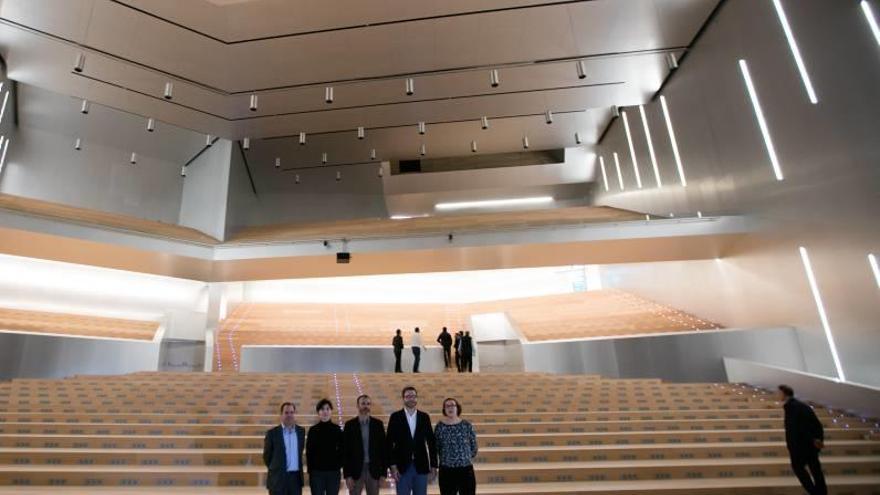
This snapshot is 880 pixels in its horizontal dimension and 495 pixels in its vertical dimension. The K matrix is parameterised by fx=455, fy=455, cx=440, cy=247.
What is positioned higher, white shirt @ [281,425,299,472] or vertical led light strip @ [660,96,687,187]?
vertical led light strip @ [660,96,687,187]

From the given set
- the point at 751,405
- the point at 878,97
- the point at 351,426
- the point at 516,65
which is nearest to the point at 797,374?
the point at 751,405

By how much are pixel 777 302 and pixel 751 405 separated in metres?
2.82

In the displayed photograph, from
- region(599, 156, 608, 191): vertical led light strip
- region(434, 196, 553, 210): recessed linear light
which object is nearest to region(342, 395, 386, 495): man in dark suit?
region(599, 156, 608, 191): vertical led light strip

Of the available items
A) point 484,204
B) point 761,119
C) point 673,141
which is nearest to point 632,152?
point 673,141

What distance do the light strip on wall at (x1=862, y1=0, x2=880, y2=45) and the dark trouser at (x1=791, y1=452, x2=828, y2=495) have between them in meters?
4.63

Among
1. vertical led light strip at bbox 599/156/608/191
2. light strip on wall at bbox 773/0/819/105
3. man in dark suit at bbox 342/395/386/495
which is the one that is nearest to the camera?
man in dark suit at bbox 342/395/386/495

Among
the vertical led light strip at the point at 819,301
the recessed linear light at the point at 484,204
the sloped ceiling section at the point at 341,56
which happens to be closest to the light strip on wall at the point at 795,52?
the sloped ceiling section at the point at 341,56

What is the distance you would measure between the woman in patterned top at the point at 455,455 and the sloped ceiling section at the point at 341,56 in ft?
22.7

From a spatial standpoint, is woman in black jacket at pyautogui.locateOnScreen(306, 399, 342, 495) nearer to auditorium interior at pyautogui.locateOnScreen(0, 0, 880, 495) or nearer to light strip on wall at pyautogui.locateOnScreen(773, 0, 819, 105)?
auditorium interior at pyautogui.locateOnScreen(0, 0, 880, 495)

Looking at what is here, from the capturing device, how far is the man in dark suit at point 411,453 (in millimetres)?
3018

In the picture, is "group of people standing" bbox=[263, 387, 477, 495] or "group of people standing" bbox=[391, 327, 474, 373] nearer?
"group of people standing" bbox=[263, 387, 477, 495]

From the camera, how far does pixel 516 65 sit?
9273mm

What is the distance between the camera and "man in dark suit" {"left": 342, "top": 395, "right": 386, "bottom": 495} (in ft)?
10.00

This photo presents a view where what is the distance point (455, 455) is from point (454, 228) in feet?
24.9
